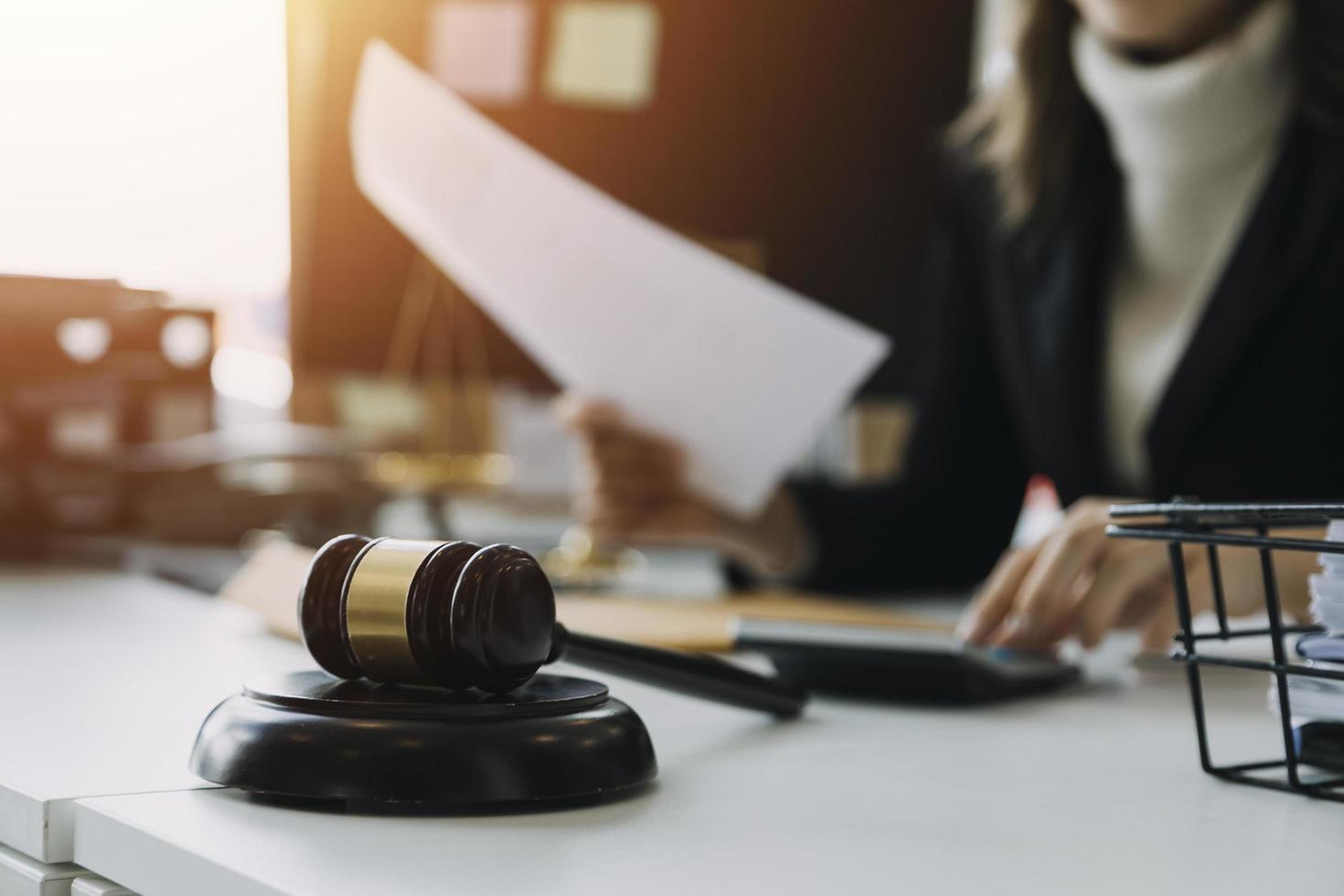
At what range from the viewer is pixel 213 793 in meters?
0.40

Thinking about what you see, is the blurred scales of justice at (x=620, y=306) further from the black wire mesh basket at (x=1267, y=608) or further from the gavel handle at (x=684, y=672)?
the black wire mesh basket at (x=1267, y=608)

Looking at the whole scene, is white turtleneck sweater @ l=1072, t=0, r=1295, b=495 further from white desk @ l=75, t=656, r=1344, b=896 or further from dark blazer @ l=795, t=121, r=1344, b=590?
white desk @ l=75, t=656, r=1344, b=896

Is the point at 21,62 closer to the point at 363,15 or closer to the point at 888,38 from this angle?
the point at 363,15

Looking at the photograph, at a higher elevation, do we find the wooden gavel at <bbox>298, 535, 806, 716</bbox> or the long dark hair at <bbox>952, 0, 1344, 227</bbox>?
the long dark hair at <bbox>952, 0, 1344, 227</bbox>

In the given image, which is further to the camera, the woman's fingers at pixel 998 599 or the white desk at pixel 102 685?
the woman's fingers at pixel 998 599

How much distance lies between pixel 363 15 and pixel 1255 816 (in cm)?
131

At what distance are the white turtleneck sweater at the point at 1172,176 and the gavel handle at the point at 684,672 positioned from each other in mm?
807

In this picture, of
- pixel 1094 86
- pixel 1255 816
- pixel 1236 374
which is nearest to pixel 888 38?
pixel 1094 86

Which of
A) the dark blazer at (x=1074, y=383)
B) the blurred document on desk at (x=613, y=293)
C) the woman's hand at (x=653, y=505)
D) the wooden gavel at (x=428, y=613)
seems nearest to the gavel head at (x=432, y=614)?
the wooden gavel at (x=428, y=613)

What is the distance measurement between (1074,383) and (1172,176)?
0.70 feet

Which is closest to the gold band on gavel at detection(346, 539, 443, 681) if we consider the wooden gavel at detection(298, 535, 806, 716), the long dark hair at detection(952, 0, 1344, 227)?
the wooden gavel at detection(298, 535, 806, 716)

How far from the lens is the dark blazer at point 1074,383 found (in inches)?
47.3

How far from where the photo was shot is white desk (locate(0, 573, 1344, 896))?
0.33 m

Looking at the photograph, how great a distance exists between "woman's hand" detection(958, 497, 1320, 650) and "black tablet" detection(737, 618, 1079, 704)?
0.04 meters
